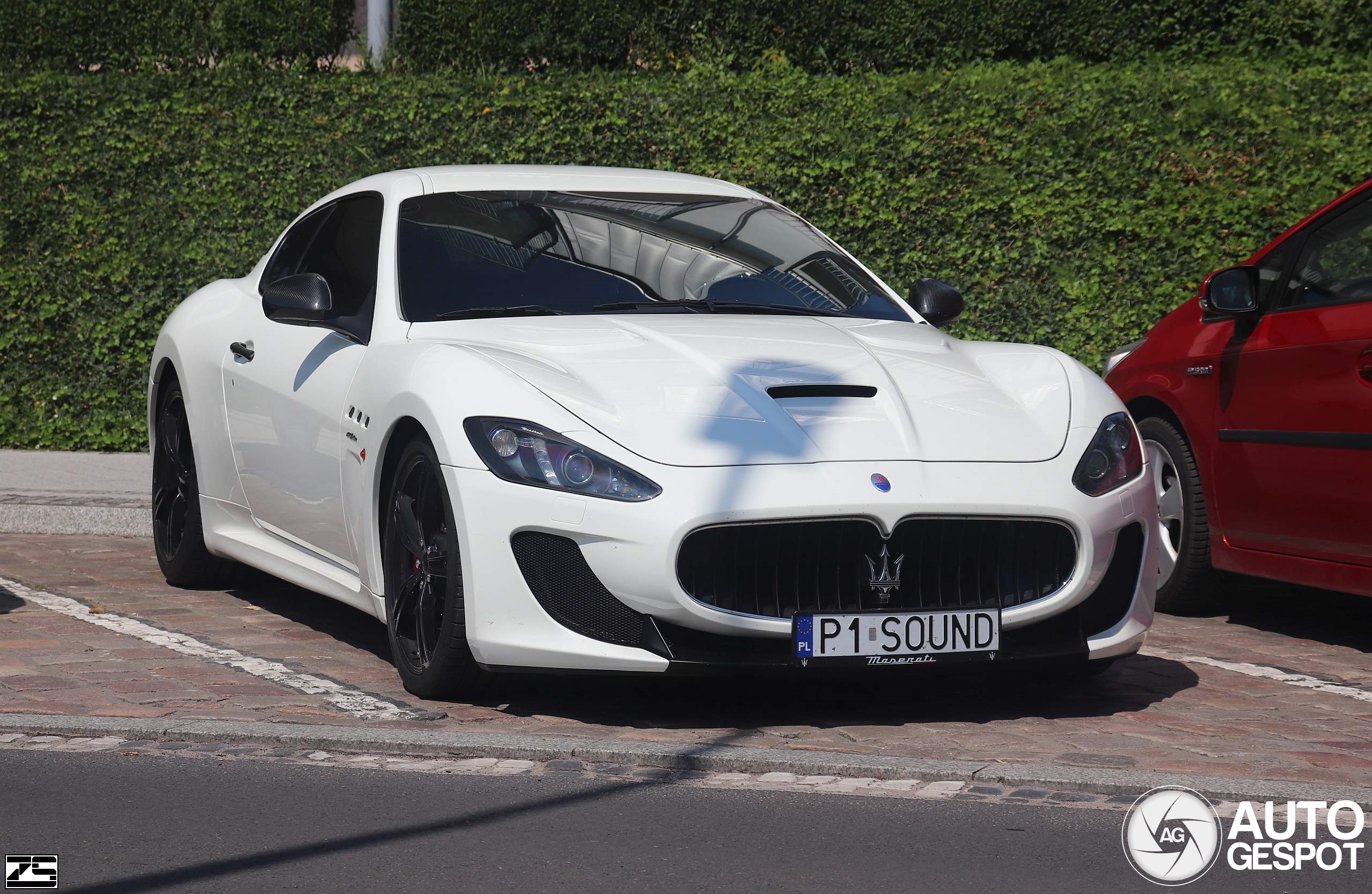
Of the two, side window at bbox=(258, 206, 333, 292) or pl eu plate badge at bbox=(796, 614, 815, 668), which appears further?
side window at bbox=(258, 206, 333, 292)

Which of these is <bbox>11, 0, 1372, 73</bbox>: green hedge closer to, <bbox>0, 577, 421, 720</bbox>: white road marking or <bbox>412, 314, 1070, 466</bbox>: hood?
<bbox>0, 577, 421, 720</bbox>: white road marking

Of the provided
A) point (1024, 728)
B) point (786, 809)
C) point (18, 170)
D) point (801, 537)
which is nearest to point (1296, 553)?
point (1024, 728)

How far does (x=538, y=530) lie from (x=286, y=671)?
1.43 meters

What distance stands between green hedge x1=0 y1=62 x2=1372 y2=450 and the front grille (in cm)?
593

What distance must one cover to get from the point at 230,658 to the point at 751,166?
5.72m

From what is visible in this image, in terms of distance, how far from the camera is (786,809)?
4098 mm

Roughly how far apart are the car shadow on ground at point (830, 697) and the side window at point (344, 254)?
116cm

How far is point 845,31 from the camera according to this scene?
12492 mm

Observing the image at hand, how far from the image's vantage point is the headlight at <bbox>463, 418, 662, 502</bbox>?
464cm

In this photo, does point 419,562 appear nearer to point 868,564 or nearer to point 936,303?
point 868,564

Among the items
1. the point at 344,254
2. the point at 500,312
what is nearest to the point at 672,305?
the point at 500,312

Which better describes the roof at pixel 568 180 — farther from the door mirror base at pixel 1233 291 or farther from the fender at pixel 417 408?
the door mirror base at pixel 1233 291

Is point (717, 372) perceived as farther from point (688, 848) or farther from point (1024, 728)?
point (688, 848)

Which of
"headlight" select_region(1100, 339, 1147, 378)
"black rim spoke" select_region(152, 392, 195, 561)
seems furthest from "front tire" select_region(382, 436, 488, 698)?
"headlight" select_region(1100, 339, 1147, 378)
